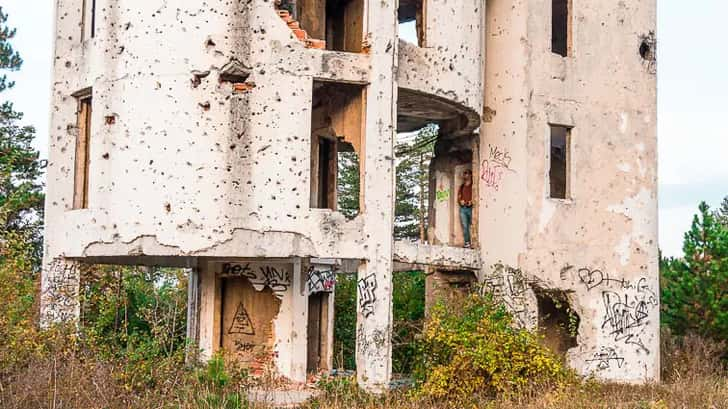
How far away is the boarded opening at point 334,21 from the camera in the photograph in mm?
15828

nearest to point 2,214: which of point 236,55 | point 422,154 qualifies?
point 236,55

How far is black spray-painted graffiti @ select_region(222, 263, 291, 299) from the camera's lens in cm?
1617

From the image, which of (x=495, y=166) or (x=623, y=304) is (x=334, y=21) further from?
(x=623, y=304)

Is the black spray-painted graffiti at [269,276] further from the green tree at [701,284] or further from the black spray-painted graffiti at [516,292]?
the green tree at [701,284]

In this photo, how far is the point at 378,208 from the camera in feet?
44.8

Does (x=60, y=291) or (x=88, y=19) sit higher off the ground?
(x=88, y=19)

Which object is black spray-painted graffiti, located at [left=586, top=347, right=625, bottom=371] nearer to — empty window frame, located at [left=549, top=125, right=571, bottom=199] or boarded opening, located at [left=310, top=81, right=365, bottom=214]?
empty window frame, located at [left=549, top=125, right=571, bottom=199]

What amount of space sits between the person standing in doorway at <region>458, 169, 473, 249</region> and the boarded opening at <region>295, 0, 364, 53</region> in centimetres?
322

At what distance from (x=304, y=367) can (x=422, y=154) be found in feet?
68.9

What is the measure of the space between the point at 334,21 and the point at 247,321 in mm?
5366

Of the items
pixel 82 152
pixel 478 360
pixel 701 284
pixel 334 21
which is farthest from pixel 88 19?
pixel 701 284

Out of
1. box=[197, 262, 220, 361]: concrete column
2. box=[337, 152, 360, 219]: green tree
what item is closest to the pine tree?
box=[197, 262, 220, 361]: concrete column

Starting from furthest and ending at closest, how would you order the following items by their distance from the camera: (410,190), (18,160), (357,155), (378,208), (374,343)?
(410,190) → (18,160) → (357,155) → (378,208) → (374,343)

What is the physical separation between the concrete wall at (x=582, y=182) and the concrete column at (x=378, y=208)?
281cm
